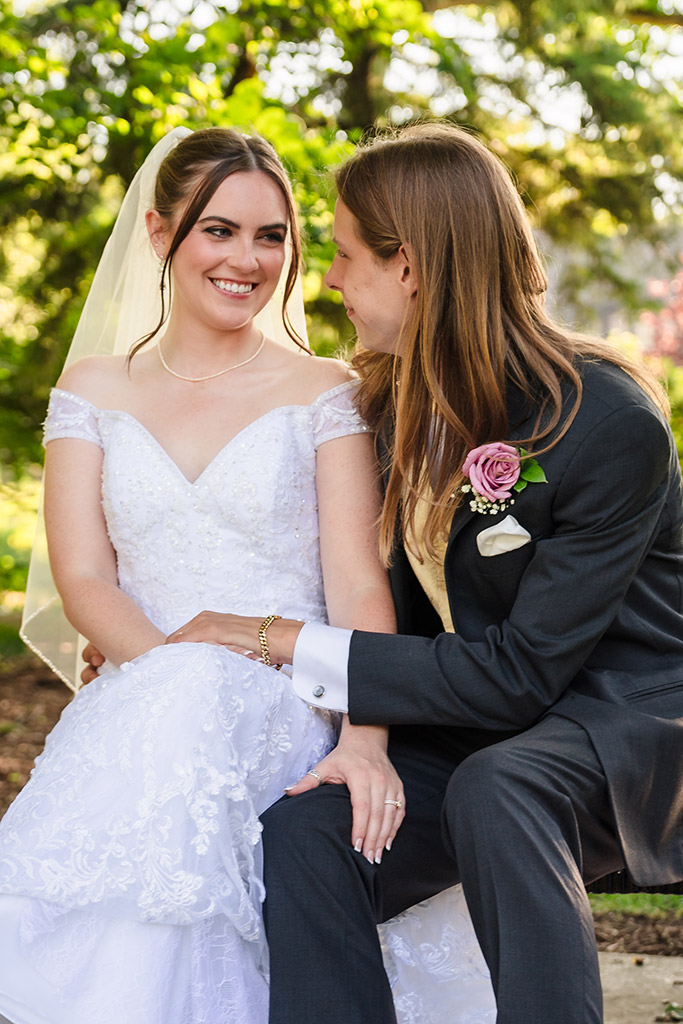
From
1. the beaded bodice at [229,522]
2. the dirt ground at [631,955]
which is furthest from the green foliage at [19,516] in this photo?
the beaded bodice at [229,522]

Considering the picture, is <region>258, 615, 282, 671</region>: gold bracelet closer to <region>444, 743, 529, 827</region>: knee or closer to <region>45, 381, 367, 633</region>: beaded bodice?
<region>45, 381, 367, 633</region>: beaded bodice

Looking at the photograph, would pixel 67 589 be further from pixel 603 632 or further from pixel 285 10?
pixel 285 10

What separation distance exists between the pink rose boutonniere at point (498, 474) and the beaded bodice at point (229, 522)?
63 centimetres

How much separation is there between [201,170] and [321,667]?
1377mm

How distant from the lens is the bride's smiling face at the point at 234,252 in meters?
2.89

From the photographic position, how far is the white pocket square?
2230mm

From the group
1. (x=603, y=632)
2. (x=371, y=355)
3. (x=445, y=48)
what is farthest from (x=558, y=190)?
(x=603, y=632)

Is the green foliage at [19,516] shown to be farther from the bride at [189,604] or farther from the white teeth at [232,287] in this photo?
the white teeth at [232,287]

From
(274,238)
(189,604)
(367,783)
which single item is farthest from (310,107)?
(367,783)

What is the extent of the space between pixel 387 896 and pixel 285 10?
395 centimetres

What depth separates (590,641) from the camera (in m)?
2.19

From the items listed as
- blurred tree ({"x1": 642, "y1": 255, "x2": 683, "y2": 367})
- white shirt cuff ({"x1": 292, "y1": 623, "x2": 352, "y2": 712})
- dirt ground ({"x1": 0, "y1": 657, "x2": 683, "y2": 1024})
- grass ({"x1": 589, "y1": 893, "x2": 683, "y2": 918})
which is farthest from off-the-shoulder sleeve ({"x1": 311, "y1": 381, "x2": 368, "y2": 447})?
blurred tree ({"x1": 642, "y1": 255, "x2": 683, "y2": 367})

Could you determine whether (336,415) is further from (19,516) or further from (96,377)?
(19,516)

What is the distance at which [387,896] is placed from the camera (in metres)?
2.27
